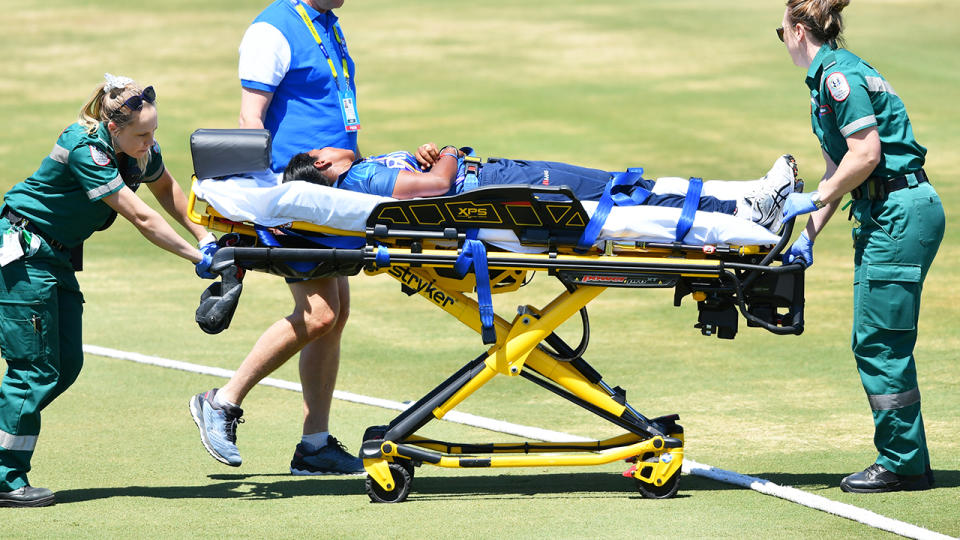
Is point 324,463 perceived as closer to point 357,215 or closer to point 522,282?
point 522,282

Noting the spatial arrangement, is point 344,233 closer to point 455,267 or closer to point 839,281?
point 455,267

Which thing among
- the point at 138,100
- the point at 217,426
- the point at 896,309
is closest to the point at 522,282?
the point at 217,426

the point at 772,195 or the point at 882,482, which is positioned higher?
the point at 772,195

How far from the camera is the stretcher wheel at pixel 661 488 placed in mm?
6070

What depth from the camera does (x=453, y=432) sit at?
7441 millimetres

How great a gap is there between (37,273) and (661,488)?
296 cm

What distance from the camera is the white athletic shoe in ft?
19.3

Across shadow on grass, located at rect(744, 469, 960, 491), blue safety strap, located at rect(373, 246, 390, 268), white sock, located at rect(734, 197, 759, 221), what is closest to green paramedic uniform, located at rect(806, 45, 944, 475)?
shadow on grass, located at rect(744, 469, 960, 491)

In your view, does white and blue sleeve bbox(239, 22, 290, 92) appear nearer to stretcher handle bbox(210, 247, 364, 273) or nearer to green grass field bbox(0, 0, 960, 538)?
Answer: stretcher handle bbox(210, 247, 364, 273)

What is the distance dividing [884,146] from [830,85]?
0.39m

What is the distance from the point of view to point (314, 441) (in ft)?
22.2

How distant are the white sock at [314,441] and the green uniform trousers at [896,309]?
264 cm

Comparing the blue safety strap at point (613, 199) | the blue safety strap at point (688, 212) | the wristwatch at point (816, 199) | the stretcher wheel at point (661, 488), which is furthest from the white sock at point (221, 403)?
the wristwatch at point (816, 199)

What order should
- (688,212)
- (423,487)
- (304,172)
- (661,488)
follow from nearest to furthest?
1. (688,212)
2. (661,488)
3. (304,172)
4. (423,487)
